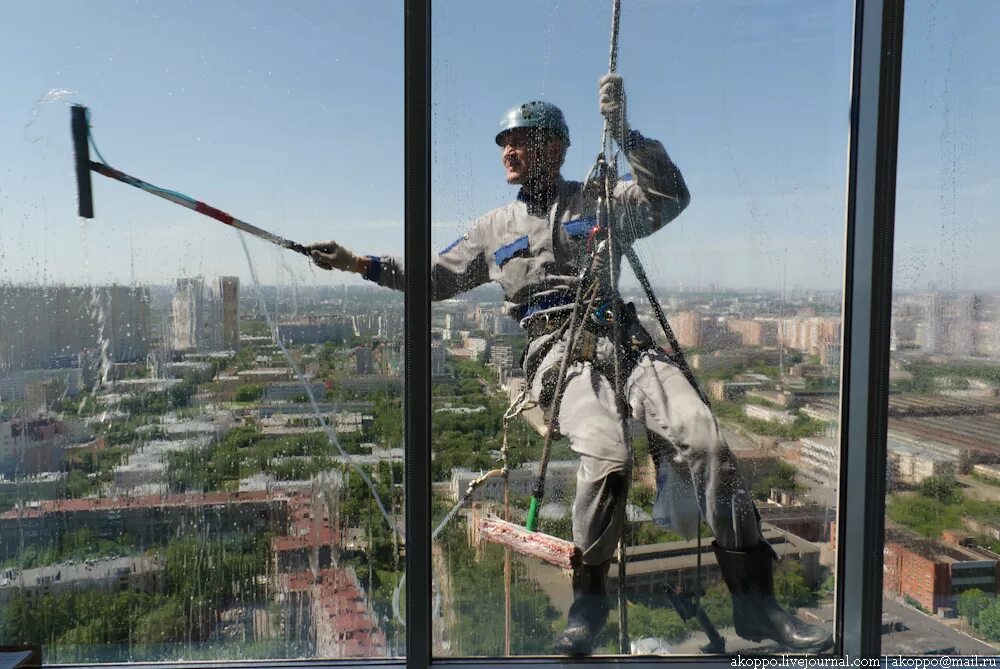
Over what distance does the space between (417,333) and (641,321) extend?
0.57 m

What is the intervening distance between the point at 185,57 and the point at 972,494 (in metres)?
2.28

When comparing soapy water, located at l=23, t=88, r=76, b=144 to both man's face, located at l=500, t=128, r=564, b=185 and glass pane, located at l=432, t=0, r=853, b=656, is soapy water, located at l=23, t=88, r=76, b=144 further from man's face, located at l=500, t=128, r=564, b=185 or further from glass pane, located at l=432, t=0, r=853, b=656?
man's face, located at l=500, t=128, r=564, b=185

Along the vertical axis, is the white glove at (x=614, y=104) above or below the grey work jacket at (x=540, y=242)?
above

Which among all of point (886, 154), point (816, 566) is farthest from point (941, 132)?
point (816, 566)

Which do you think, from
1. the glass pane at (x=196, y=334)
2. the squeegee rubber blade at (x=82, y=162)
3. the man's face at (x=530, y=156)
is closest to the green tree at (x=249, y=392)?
the glass pane at (x=196, y=334)

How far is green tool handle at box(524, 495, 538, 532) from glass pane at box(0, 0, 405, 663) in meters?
0.33

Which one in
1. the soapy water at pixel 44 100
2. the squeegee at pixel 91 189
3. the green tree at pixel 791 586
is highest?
the soapy water at pixel 44 100

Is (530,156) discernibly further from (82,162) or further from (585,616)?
(585,616)

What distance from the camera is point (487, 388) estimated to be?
1.65 meters

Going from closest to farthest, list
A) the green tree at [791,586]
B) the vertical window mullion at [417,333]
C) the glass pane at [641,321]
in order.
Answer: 1. the vertical window mullion at [417,333]
2. the glass pane at [641,321]
3. the green tree at [791,586]

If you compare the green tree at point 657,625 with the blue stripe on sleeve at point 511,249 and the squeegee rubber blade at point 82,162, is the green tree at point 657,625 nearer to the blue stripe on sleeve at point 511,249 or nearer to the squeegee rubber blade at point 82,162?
the blue stripe on sleeve at point 511,249

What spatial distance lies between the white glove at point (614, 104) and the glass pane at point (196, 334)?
50 cm

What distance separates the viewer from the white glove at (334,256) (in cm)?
159

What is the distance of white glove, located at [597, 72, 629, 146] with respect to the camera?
156 cm
